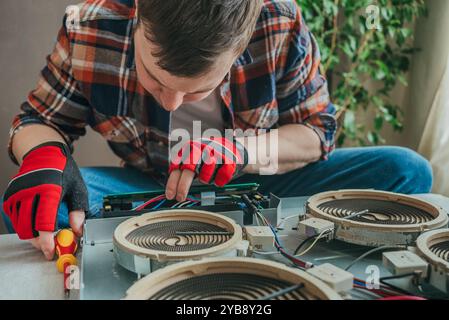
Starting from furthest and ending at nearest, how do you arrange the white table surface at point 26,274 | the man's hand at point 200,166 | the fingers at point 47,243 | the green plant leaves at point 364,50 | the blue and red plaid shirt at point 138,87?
the green plant leaves at point 364,50, the blue and red plaid shirt at point 138,87, the man's hand at point 200,166, the fingers at point 47,243, the white table surface at point 26,274

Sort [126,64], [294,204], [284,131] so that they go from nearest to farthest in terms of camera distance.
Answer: [294,204], [126,64], [284,131]

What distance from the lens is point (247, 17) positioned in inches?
30.3

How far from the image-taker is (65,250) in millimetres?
758

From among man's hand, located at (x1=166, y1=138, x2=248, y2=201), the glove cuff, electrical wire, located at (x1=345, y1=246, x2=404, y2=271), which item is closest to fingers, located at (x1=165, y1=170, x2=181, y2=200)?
man's hand, located at (x1=166, y1=138, x2=248, y2=201)

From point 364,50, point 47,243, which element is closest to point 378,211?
point 47,243

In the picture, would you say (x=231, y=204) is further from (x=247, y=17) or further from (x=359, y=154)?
(x=359, y=154)

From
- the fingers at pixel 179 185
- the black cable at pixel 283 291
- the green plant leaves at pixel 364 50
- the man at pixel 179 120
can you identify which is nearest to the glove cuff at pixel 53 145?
the man at pixel 179 120

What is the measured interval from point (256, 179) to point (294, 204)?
1.06 ft

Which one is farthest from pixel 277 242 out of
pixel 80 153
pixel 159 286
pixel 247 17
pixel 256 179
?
pixel 80 153

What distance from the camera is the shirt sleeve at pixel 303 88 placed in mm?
1245

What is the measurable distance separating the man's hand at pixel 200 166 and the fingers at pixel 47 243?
22cm

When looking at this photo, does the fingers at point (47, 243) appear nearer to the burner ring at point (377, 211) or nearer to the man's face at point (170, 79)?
the man's face at point (170, 79)

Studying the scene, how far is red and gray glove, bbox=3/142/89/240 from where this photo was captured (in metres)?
0.77

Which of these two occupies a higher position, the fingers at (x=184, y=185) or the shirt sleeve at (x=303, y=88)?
the shirt sleeve at (x=303, y=88)
